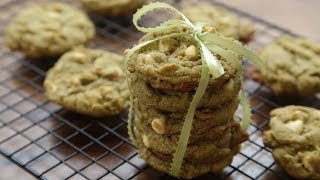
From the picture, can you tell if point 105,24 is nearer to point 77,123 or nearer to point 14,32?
point 14,32

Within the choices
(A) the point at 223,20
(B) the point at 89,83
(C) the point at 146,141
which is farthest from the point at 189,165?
(A) the point at 223,20

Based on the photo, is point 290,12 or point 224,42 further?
point 290,12

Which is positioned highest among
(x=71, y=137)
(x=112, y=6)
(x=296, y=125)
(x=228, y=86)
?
(x=228, y=86)

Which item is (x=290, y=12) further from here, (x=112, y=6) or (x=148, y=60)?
(x=148, y=60)

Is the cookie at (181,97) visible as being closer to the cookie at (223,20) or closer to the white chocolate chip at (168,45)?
the white chocolate chip at (168,45)

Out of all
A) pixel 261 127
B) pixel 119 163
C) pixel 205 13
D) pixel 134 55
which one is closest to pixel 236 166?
pixel 261 127

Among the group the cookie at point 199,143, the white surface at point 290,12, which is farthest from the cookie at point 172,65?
the white surface at point 290,12

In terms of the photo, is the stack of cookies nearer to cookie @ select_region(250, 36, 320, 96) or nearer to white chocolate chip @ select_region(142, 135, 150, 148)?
white chocolate chip @ select_region(142, 135, 150, 148)
